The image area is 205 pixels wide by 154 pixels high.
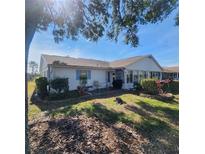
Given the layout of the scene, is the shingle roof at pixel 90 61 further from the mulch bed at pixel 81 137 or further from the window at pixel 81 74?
the mulch bed at pixel 81 137

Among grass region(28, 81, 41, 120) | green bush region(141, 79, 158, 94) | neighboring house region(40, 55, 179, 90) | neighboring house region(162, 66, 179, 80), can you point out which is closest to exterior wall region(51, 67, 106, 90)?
neighboring house region(40, 55, 179, 90)

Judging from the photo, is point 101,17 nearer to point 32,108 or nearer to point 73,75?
point 73,75

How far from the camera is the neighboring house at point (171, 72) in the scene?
1.99m

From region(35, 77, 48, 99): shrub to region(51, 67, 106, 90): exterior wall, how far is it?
9cm

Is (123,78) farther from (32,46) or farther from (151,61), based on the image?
(32,46)

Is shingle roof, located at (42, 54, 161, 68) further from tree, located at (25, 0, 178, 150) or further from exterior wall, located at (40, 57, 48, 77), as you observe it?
tree, located at (25, 0, 178, 150)

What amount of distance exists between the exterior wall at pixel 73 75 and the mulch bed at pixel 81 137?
36 centimetres

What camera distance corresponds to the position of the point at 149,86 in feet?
6.84

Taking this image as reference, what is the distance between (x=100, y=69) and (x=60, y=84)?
0.43 m

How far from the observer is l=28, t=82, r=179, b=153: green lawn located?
196cm
